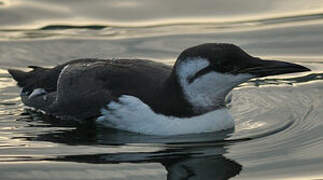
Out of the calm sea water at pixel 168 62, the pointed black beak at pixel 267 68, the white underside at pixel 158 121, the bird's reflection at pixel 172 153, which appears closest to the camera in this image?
the bird's reflection at pixel 172 153

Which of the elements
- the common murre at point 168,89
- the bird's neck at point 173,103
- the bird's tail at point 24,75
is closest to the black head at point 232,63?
the common murre at point 168,89

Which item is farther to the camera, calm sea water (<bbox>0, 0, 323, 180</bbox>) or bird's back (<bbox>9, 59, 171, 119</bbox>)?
bird's back (<bbox>9, 59, 171, 119</bbox>)

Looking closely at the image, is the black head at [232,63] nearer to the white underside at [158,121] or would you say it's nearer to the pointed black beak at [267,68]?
the pointed black beak at [267,68]

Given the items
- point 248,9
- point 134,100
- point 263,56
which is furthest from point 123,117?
point 248,9

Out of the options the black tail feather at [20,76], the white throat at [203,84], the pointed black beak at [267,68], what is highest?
the pointed black beak at [267,68]

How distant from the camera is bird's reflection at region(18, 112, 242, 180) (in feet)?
32.8

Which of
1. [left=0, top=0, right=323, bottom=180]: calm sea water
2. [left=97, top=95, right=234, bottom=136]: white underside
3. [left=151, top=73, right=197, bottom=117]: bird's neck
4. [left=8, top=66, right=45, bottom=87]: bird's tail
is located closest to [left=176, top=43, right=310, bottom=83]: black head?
[left=151, top=73, right=197, bottom=117]: bird's neck

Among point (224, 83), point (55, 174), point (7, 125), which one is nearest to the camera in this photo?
point (55, 174)

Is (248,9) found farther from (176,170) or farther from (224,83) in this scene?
(176,170)

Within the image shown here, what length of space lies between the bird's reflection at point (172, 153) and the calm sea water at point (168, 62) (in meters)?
0.01

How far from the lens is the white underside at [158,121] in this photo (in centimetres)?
1087

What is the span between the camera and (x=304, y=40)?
1502 centimetres

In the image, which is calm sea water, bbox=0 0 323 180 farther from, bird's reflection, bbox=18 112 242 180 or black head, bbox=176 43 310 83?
black head, bbox=176 43 310 83

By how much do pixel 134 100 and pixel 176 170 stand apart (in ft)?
4.01
